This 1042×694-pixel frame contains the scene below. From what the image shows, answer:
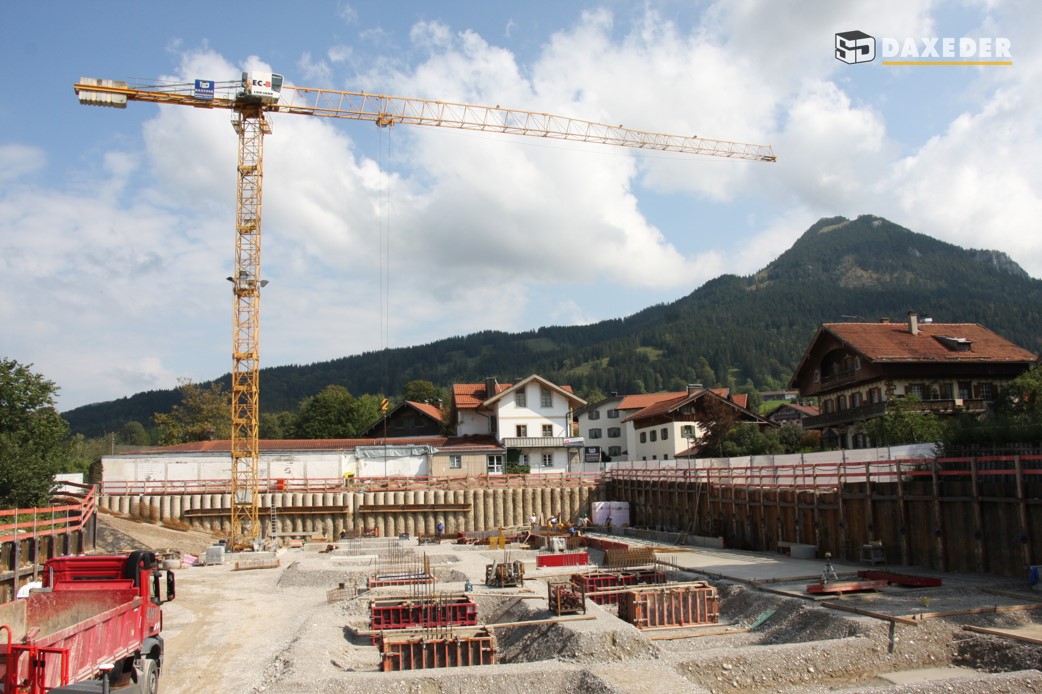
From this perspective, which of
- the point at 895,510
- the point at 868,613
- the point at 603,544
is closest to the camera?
the point at 868,613

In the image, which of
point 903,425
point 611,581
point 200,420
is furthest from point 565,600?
point 200,420

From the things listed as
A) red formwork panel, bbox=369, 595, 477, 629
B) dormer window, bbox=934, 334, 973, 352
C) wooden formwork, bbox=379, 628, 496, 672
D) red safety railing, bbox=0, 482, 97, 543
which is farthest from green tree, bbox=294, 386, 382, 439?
wooden formwork, bbox=379, 628, 496, 672

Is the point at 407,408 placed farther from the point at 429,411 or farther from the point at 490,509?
the point at 490,509

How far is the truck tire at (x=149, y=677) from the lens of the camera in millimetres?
12938

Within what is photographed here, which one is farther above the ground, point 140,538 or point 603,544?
point 140,538

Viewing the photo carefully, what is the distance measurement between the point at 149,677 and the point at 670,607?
1275cm

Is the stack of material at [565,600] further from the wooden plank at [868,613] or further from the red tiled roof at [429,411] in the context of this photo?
the red tiled roof at [429,411]

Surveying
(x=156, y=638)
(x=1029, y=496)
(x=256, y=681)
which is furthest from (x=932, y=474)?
(x=156, y=638)

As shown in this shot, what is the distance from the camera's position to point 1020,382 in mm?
36656

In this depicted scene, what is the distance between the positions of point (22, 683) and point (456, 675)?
23.5ft

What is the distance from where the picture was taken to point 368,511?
48406 millimetres

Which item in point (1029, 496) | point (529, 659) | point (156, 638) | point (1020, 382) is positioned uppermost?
point (1020, 382)

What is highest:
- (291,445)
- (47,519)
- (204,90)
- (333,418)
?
(204,90)

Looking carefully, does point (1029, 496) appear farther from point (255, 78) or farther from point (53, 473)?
point (255, 78)
